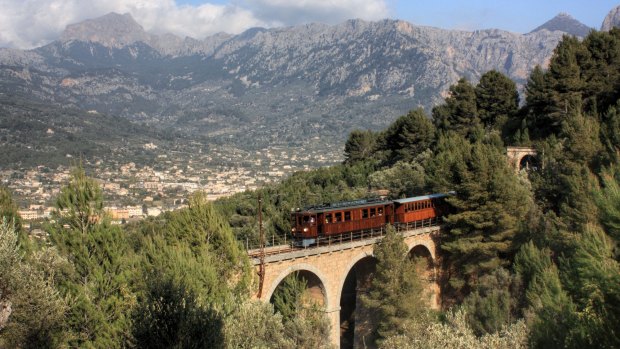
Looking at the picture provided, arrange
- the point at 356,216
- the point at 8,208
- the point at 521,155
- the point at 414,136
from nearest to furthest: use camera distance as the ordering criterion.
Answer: the point at 8,208
the point at 356,216
the point at 521,155
the point at 414,136

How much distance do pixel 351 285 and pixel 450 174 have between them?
956 centimetres

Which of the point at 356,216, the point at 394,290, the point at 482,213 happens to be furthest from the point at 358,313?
the point at 482,213

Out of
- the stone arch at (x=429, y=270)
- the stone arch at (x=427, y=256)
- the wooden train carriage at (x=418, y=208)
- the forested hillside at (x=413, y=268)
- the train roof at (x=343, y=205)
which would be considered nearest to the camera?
the forested hillside at (x=413, y=268)

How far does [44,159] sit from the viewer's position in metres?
101

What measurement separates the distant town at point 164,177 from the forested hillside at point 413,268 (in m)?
28.3

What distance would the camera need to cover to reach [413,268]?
24.0m

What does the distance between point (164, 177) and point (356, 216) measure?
3666 inches

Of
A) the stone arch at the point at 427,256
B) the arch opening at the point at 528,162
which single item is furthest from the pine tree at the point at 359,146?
the stone arch at the point at 427,256

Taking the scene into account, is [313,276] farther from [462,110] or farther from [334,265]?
[462,110]

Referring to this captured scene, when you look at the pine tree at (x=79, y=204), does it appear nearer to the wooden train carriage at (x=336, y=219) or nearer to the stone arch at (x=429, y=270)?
the wooden train carriage at (x=336, y=219)

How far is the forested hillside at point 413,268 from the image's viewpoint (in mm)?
11930

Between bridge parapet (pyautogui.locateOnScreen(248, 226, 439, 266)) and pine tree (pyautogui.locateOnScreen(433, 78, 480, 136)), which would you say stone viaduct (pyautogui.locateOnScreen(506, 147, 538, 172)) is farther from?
bridge parapet (pyautogui.locateOnScreen(248, 226, 439, 266))

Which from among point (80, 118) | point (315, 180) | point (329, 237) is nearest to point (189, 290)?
point (329, 237)

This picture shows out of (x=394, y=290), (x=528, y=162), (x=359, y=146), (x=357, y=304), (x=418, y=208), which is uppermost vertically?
(x=359, y=146)
